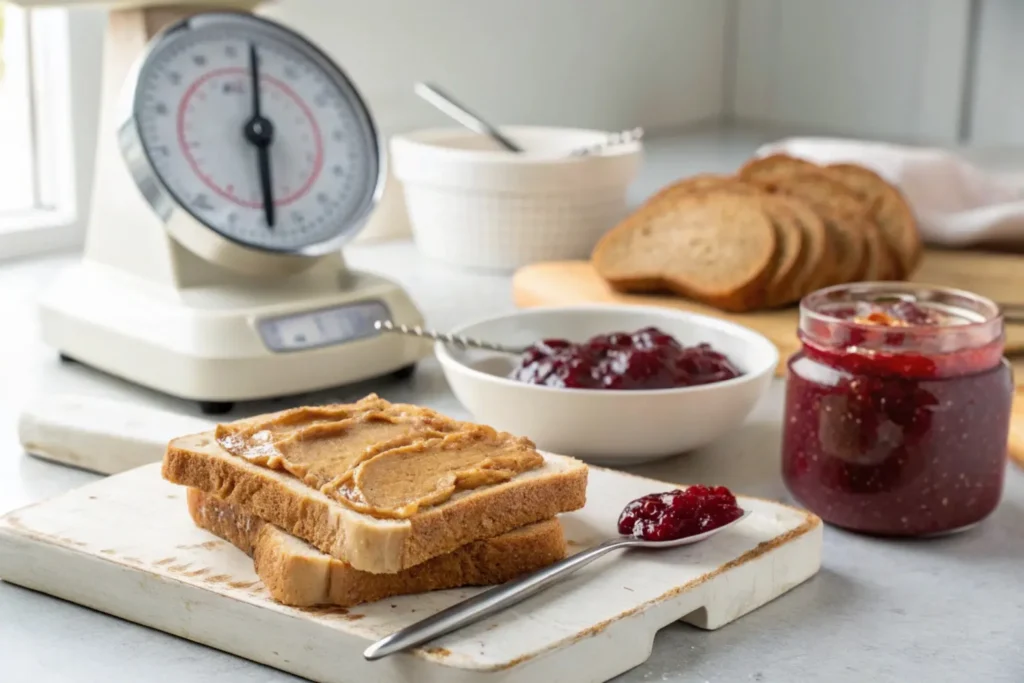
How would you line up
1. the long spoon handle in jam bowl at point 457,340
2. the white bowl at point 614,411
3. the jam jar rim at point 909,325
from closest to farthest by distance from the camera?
the jam jar rim at point 909,325 < the white bowl at point 614,411 < the long spoon handle in jam bowl at point 457,340

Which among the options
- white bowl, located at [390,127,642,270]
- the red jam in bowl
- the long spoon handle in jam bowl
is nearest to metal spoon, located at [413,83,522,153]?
white bowl, located at [390,127,642,270]

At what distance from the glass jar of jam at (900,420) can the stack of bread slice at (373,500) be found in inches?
9.8

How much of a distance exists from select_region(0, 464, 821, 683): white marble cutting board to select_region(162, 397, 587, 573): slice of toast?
0.13 ft

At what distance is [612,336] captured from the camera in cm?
141

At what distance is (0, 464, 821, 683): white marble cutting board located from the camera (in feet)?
3.08

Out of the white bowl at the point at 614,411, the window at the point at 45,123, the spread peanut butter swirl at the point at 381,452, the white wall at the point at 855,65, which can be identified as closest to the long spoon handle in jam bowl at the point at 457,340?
the white bowl at the point at 614,411

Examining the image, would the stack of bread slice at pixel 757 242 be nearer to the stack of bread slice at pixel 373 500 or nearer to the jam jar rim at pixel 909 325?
the jam jar rim at pixel 909 325

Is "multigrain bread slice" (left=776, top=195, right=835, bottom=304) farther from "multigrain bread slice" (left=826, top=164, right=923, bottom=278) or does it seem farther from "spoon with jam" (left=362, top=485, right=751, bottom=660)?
"spoon with jam" (left=362, top=485, right=751, bottom=660)

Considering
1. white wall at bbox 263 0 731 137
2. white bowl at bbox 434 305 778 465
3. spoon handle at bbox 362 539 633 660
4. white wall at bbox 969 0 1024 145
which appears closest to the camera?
spoon handle at bbox 362 539 633 660

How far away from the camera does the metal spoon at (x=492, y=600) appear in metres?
0.91

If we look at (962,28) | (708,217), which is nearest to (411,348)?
(708,217)

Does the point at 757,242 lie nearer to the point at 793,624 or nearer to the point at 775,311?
the point at 775,311

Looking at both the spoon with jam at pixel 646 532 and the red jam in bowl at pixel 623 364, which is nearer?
the spoon with jam at pixel 646 532

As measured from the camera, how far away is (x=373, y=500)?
1002 millimetres
